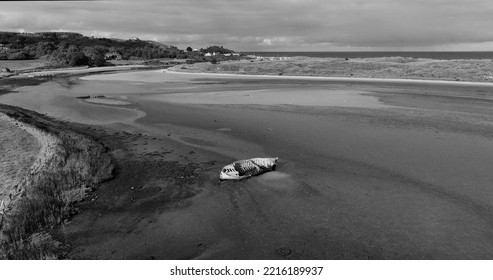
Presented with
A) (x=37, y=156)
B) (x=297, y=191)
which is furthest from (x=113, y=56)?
(x=297, y=191)

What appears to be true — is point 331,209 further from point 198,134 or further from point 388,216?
point 198,134

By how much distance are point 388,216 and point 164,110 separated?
30167 mm

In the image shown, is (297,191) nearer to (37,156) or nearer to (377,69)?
(37,156)

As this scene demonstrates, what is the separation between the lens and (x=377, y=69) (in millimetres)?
97875

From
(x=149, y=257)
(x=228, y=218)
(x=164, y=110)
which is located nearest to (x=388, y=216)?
(x=228, y=218)

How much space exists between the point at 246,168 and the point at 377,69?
8964 cm

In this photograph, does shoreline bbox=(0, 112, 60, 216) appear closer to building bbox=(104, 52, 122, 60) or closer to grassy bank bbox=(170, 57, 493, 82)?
grassy bank bbox=(170, 57, 493, 82)

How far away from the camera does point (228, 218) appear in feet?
48.2

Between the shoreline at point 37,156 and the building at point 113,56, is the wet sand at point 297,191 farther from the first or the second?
the building at point 113,56

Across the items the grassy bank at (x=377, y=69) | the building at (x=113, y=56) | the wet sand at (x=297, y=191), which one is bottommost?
the wet sand at (x=297, y=191)

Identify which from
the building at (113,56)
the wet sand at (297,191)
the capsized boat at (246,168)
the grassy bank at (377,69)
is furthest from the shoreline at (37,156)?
the building at (113,56)

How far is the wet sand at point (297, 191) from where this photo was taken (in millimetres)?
12693

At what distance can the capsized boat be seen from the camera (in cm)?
1847

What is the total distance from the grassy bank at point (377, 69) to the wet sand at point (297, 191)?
167 ft
